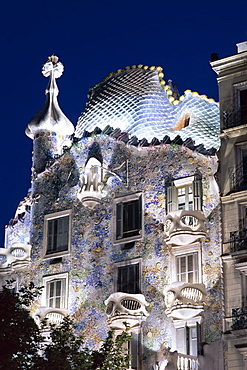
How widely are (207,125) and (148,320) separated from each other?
26.2 feet

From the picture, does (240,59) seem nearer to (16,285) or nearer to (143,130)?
(143,130)

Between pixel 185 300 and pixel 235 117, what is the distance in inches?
269

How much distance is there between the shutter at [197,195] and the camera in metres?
35.7

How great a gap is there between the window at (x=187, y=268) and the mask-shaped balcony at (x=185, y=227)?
54 cm

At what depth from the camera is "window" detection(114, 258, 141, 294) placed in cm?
3606

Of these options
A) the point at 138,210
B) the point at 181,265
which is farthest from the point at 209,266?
the point at 138,210

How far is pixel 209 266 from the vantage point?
3466 cm

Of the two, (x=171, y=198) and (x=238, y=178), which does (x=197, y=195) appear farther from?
(x=238, y=178)

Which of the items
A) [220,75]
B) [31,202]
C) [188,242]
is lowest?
[188,242]

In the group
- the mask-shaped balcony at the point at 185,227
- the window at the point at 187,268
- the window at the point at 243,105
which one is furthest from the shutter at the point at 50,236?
the window at the point at 243,105

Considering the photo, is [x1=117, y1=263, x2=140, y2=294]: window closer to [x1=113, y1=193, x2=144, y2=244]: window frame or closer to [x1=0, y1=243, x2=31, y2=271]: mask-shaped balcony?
[x1=113, y1=193, x2=144, y2=244]: window frame

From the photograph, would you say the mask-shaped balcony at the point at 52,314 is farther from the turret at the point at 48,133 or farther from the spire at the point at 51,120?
the spire at the point at 51,120

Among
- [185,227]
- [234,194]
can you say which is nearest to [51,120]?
[185,227]

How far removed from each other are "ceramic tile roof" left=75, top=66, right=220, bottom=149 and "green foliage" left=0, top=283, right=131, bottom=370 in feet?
28.0
